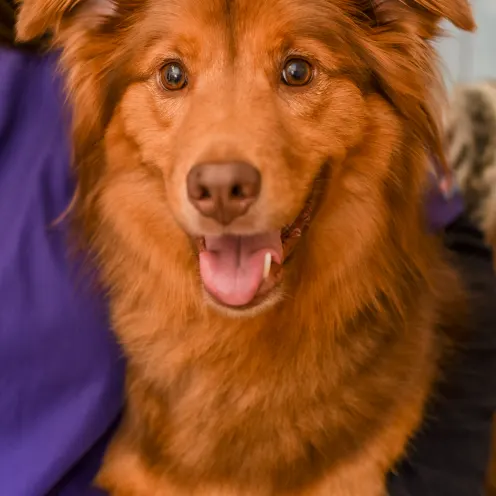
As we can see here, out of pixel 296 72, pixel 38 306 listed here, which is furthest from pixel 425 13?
pixel 38 306

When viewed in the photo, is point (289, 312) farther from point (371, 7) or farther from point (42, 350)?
point (371, 7)

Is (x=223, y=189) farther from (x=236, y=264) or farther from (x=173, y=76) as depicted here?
(x=173, y=76)

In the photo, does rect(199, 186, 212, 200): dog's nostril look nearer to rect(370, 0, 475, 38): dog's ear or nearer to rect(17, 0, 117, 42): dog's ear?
rect(17, 0, 117, 42): dog's ear

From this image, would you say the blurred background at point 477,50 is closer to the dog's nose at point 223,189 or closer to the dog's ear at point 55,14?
the dog's ear at point 55,14

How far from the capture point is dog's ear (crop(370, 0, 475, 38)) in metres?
1.10

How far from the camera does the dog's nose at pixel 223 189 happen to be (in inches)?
38.7

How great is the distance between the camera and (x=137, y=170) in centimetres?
127

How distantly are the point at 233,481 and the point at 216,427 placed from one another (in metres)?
0.11

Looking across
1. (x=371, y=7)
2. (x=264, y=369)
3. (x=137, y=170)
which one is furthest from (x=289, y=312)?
(x=371, y=7)

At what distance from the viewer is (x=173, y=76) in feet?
3.93

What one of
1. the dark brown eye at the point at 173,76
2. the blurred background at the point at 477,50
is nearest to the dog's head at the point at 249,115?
the dark brown eye at the point at 173,76

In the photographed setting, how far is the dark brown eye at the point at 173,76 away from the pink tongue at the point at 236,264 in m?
0.29

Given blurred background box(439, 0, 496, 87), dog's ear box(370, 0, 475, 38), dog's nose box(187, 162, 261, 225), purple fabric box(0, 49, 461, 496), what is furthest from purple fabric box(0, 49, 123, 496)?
blurred background box(439, 0, 496, 87)

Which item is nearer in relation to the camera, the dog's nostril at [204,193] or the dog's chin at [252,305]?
the dog's nostril at [204,193]
